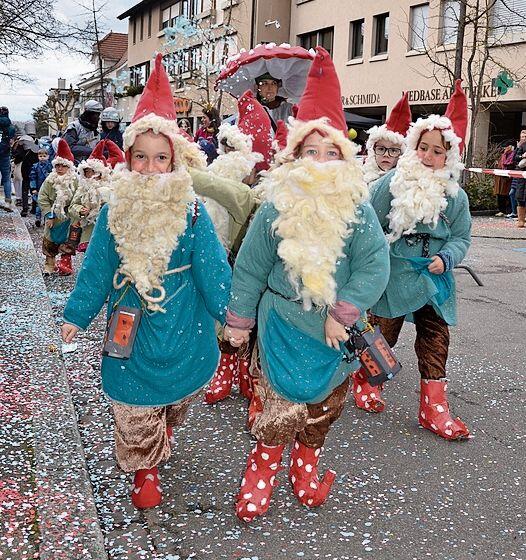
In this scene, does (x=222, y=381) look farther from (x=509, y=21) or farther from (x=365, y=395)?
(x=509, y=21)

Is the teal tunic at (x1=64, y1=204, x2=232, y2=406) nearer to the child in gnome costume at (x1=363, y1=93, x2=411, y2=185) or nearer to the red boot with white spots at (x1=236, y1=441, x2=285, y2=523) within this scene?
the red boot with white spots at (x1=236, y1=441, x2=285, y2=523)

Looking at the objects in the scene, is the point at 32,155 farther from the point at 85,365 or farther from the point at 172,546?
the point at 172,546

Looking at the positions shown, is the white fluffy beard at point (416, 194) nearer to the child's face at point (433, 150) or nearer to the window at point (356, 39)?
the child's face at point (433, 150)

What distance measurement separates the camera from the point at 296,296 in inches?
115

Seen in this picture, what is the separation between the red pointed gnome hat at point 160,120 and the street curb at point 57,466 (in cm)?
152

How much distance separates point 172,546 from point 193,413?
1.53 m

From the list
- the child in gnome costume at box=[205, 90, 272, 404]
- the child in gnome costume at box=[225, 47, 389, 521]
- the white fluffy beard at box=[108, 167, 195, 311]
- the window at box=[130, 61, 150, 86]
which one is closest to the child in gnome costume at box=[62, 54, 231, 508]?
the white fluffy beard at box=[108, 167, 195, 311]

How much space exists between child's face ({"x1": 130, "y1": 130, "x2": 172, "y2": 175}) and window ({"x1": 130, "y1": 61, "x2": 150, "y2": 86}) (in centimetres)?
4224

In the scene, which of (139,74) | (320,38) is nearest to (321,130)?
(320,38)

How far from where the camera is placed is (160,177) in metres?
3.05

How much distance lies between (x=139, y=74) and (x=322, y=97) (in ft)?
144

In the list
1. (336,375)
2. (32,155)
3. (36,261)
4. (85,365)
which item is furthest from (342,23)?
(336,375)

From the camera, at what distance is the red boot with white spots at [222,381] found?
4.55 metres

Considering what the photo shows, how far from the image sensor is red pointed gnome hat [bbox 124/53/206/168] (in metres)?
3.08
